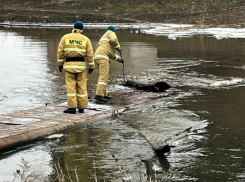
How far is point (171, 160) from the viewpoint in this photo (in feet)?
22.6

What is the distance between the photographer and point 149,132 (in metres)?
8.42

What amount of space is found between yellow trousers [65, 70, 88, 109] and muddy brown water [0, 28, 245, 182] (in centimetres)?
68

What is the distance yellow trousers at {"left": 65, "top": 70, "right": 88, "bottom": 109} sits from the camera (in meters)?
9.50

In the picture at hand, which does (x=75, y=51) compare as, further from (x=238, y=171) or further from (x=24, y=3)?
(x=24, y=3)

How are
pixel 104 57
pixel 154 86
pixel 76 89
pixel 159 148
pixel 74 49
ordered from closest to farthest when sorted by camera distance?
1. pixel 159 148
2. pixel 74 49
3. pixel 76 89
4. pixel 104 57
5. pixel 154 86

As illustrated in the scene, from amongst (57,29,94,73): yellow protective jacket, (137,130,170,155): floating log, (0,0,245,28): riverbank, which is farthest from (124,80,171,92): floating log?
(0,0,245,28): riverbank

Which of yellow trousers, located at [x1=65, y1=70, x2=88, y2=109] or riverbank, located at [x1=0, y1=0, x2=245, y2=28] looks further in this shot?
riverbank, located at [x1=0, y1=0, x2=245, y2=28]

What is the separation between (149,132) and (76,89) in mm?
2070

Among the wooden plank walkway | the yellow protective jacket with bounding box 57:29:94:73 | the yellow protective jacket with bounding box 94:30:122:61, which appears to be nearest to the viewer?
the wooden plank walkway

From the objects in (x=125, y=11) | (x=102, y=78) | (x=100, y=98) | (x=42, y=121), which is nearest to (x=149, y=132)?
(x=42, y=121)

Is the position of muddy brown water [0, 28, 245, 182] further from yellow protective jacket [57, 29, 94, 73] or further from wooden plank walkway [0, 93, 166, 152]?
yellow protective jacket [57, 29, 94, 73]

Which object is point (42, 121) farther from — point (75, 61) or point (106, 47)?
point (106, 47)

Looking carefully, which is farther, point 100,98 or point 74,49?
point 100,98

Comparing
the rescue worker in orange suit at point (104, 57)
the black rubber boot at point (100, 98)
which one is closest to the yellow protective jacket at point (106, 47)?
the rescue worker in orange suit at point (104, 57)
